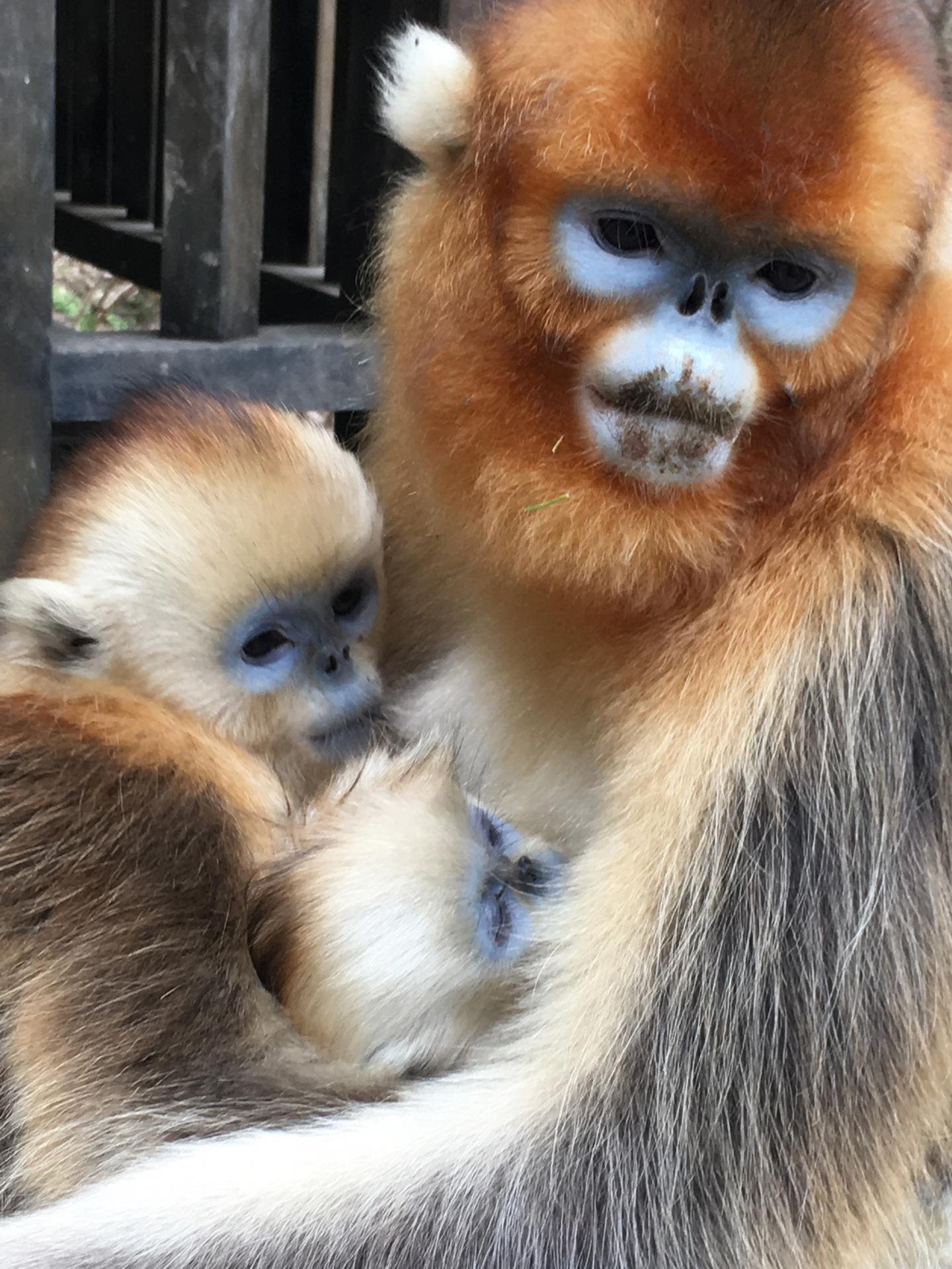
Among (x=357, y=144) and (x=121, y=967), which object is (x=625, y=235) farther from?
(x=357, y=144)

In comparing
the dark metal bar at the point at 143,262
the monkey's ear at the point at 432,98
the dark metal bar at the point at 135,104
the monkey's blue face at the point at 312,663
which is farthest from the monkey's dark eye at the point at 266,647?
the dark metal bar at the point at 135,104

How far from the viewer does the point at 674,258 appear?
1658mm

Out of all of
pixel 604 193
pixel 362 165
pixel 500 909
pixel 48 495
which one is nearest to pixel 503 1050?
pixel 500 909

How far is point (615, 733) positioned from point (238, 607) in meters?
0.79

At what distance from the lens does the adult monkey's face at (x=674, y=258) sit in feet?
5.31

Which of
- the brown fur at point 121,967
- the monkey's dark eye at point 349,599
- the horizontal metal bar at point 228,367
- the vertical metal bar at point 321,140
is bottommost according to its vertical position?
the brown fur at point 121,967

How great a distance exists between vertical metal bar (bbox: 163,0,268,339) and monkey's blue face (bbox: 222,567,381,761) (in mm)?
884

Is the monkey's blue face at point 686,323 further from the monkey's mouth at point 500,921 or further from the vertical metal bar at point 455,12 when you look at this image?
the vertical metal bar at point 455,12

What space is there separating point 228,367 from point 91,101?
12.6 ft

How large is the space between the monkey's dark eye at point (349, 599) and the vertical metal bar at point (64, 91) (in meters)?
4.11

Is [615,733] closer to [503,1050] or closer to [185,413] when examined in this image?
[503,1050]

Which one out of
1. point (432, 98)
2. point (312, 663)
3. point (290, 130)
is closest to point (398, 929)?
point (312, 663)

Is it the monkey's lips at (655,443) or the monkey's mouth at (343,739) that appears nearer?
the monkey's lips at (655,443)

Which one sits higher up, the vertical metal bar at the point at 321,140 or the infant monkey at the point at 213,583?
the vertical metal bar at the point at 321,140
